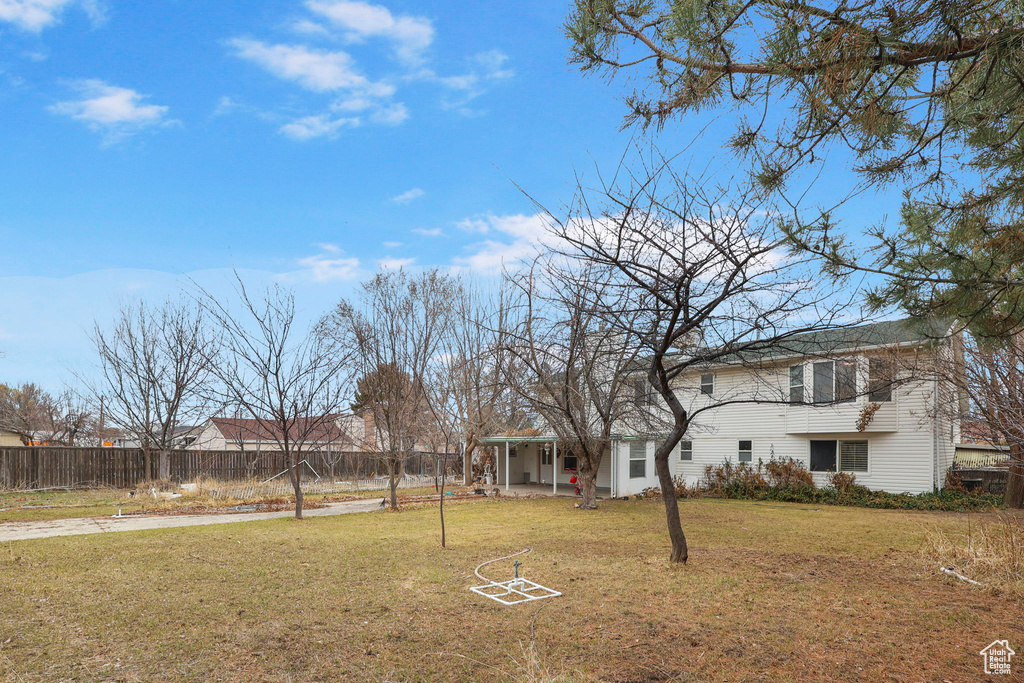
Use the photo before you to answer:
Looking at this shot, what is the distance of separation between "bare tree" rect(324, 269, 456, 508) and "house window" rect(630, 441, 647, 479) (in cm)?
726

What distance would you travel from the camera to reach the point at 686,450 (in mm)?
22453

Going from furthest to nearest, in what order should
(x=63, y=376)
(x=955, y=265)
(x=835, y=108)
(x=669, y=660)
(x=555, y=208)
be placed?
(x=63, y=376) → (x=555, y=208) → (x=669, y=660) → (x=955, y=265) → (x=835, y=108)

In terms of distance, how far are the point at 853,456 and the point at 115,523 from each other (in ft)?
65.0

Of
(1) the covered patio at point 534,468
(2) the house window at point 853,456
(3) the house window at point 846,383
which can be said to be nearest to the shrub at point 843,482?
(2) the house window at point 853,456

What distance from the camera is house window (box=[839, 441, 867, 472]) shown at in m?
18.6

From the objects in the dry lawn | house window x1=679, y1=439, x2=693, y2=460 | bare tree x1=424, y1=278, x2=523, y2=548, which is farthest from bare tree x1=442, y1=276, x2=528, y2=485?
the dry lawn

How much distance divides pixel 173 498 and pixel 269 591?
1286 centimetres

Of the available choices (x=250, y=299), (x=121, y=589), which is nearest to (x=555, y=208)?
(x=121, y=589)

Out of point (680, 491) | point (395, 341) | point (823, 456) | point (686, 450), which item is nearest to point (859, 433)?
point (823, 456)

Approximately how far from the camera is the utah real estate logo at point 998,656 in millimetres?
4375

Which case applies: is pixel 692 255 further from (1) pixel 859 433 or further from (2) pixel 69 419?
(2) pixel 69 419

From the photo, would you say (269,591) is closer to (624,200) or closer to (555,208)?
(555,208)

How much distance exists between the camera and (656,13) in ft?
13.0

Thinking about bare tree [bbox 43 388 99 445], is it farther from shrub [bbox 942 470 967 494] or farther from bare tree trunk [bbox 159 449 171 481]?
shrub [bbox 942 470 967 494]
